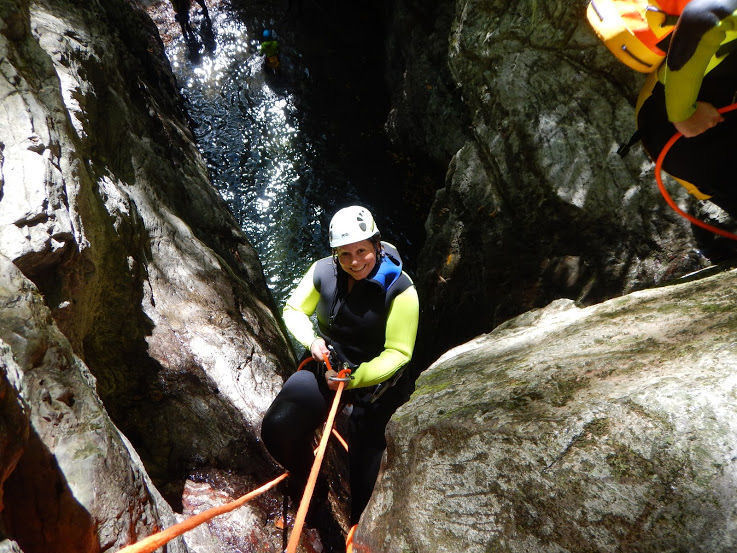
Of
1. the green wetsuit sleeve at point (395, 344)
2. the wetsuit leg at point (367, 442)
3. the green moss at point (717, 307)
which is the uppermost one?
the green wetsuit sleeve at point (395, 344)

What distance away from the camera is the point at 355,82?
12461mm

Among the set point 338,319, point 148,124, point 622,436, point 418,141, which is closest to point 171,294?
point 338,319

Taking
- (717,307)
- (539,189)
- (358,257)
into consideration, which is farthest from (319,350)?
(539,189)

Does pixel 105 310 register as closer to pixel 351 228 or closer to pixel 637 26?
pixel 351 228

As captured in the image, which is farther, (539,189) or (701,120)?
(539,189)

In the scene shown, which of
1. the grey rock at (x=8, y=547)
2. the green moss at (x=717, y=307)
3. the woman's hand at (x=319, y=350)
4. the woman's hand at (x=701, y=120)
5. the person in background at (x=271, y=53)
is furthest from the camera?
the person in background at (x=271, y=53)

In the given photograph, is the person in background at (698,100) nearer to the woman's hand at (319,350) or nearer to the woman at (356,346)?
the woman at (356,346)

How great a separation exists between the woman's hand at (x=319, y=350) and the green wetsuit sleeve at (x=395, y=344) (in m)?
0.29

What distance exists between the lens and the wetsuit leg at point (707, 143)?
252 centimetres

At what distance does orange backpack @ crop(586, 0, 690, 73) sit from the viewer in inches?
98.7

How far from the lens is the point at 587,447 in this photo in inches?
70.0

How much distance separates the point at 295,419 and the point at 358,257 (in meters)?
1.40

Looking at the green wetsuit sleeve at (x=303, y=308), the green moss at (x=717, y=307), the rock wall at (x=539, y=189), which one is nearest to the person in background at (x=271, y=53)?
the rock wall at (x=539, y=189)

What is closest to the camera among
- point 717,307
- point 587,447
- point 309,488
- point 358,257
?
point 587,447
